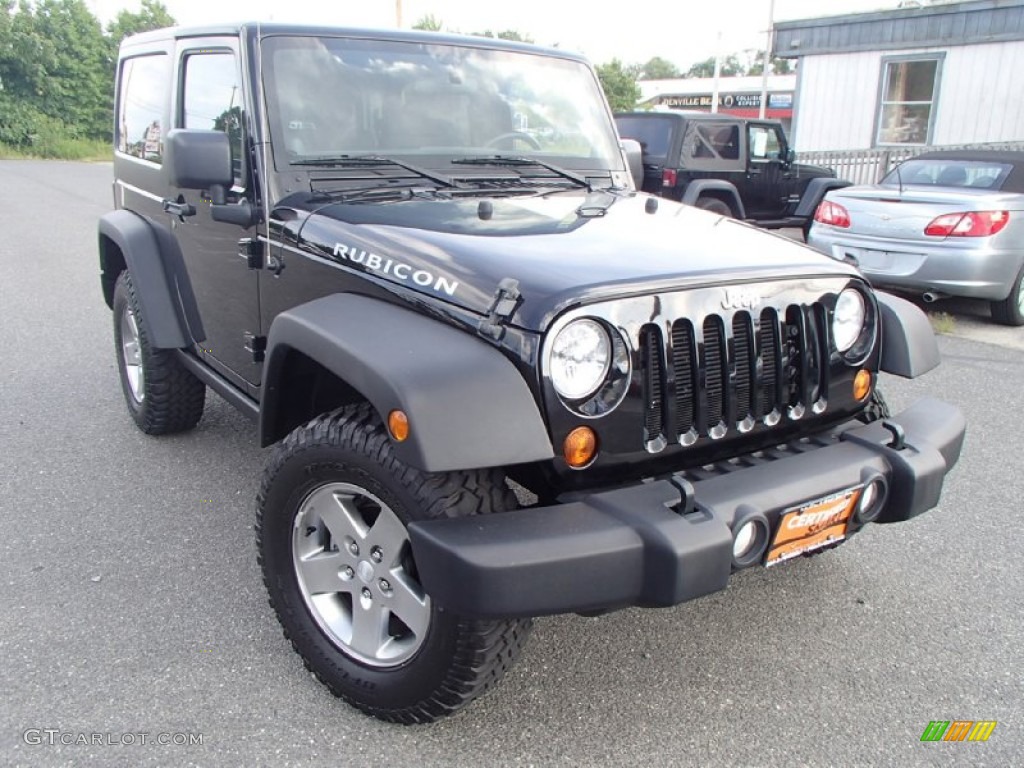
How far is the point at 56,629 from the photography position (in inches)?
115

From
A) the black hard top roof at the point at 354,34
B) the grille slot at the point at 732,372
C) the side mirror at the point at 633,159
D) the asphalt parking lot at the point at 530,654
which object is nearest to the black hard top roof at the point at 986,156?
the asphalt parking lot at the point at 530,654

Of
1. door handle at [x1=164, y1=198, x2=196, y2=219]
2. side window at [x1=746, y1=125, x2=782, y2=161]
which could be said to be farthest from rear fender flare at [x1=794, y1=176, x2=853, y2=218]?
door handle at [x1=164, y1=198, x2=196, y2=219]

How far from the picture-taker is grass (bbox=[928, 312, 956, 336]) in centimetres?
741

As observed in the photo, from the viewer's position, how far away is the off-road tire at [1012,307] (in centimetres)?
739

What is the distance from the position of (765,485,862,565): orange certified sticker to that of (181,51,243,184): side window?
225cm

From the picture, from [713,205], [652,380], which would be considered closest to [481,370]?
[652,380]

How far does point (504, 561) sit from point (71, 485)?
2.92m

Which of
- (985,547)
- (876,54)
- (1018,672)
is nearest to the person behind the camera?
(1018,672)

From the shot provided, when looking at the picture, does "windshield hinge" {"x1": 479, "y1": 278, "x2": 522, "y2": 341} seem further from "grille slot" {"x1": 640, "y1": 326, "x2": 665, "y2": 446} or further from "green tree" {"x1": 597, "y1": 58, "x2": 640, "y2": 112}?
"green tree" {"x1": 597, "y1": 58, "x2": 640, "y2": 112}

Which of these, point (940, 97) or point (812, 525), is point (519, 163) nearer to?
point (812, 525)

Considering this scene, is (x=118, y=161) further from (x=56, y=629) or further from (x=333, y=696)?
(x=333, y=696)

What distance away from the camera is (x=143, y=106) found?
447 centimetres

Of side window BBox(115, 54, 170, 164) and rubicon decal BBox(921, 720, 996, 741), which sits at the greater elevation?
side window BBox(115, 54, 170, 164)

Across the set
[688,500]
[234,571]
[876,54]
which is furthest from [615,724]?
[876,54]
